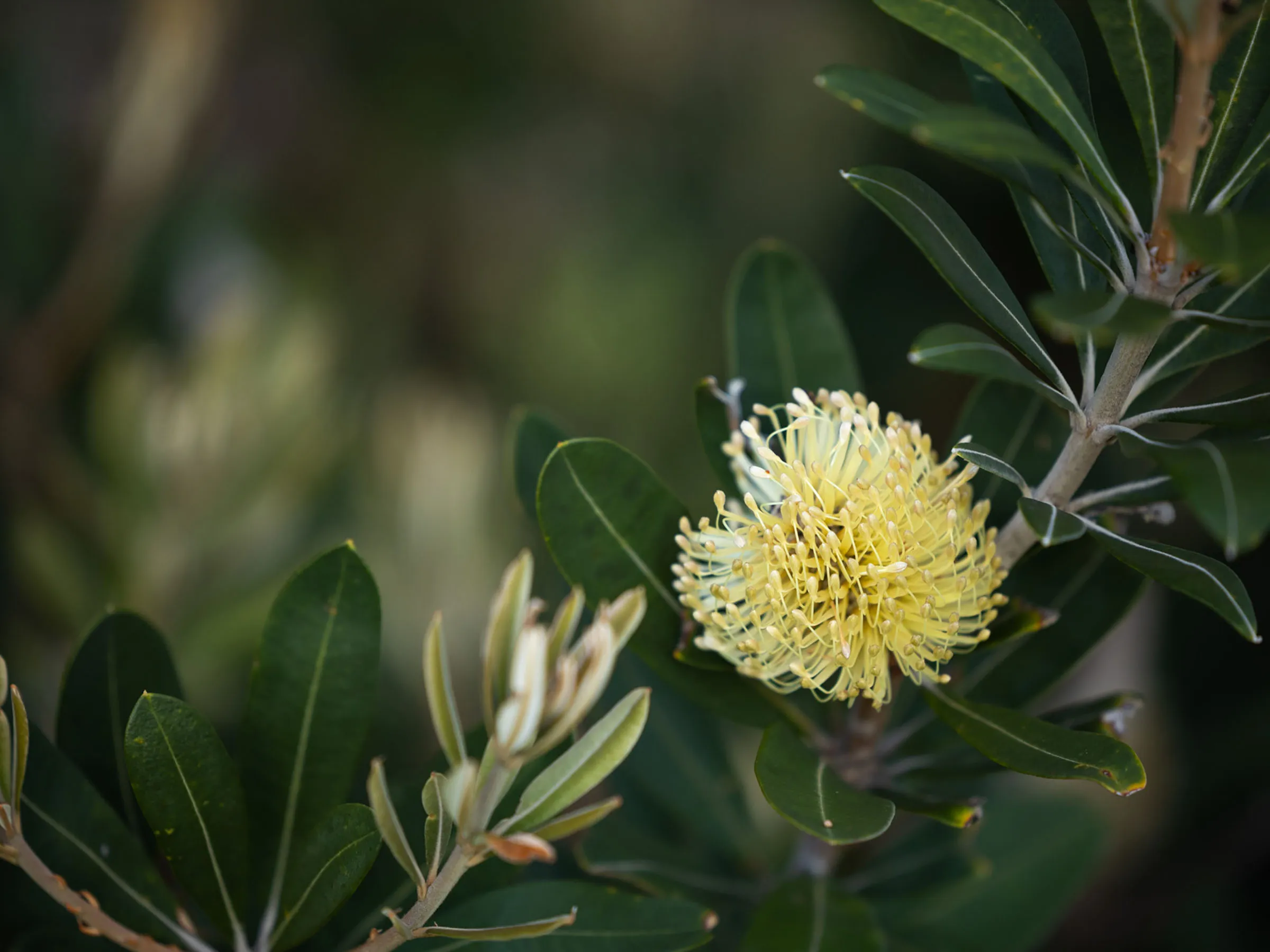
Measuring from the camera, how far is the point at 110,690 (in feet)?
2.46

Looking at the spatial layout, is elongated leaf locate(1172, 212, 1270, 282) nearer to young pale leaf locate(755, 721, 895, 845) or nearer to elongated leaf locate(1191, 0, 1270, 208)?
elongated leaf locate(1191, 0, 1270, 208)

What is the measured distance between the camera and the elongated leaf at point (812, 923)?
0.73 m

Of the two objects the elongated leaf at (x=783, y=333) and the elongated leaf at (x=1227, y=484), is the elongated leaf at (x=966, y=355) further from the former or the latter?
the elongated leaf at (x=783, y=333)

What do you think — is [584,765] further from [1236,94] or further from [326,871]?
[1236,94]

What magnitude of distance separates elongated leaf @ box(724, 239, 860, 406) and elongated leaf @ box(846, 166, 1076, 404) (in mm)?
213

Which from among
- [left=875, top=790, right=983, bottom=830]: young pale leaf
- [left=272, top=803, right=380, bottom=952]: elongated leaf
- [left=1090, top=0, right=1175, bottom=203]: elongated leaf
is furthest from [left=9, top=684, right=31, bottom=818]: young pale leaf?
[left=1090, top=0, right=1175, bottom=203]: elongated leaf

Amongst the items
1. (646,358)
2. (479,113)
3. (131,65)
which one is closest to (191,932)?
(646,358)

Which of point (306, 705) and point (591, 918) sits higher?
point (306, 705)

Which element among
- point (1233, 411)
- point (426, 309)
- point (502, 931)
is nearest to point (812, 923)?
point (502, 931)

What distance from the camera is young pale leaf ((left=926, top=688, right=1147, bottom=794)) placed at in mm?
588

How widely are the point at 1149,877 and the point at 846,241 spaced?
4.18 ft

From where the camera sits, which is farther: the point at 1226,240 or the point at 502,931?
the point at 502,931

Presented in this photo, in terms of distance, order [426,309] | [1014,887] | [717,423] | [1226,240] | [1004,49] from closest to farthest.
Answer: [1226,240]
[1004,49]
[717,423]
[1014,887]
[426,309]

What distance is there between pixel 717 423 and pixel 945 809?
337mm
